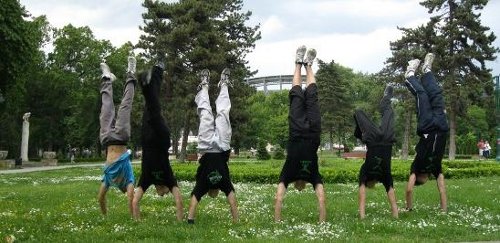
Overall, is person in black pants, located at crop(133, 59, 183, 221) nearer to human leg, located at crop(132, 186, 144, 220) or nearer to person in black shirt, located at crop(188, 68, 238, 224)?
human leg, located at crop(132, 186, 144, 220)

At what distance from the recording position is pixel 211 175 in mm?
10406

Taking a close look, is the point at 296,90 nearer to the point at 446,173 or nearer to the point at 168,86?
the point at 446,173

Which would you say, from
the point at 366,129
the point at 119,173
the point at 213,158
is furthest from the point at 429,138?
the point at 119,173

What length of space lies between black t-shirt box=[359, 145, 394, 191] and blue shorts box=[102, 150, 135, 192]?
490 cm

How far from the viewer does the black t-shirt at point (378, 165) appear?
37.3 feet

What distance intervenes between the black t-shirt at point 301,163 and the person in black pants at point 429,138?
2.83 meters

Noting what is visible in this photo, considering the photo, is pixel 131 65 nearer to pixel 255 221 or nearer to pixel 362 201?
pixel 255 221

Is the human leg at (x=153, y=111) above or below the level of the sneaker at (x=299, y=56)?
below

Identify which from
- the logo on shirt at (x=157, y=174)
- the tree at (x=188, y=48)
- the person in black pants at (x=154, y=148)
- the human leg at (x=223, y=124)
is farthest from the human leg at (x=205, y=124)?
the tree at (x=188, y=48)

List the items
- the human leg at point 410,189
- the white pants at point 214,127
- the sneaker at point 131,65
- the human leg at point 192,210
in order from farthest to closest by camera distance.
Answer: the human leg at point 410,189 < the sneaker at point 131,65 < the white pants at point 214,127 < the human leg at point 192,210

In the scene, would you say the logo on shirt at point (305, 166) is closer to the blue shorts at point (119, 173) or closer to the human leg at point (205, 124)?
the human leg at point (205, 124)

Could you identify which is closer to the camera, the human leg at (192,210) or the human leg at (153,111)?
the human leg at (192,210)

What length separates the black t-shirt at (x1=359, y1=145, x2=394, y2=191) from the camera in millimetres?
11367

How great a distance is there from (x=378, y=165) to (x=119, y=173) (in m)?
5.42
